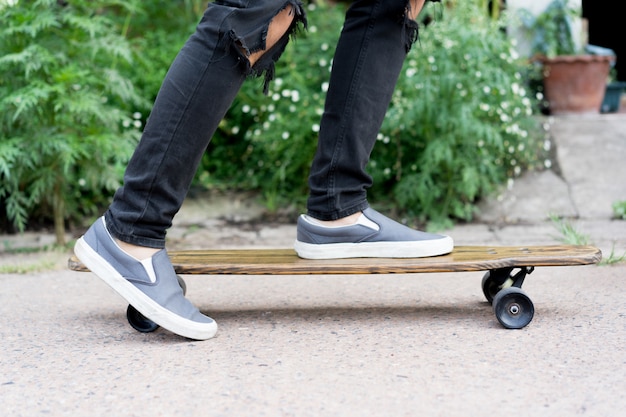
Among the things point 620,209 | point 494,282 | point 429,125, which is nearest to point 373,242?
point 494,282

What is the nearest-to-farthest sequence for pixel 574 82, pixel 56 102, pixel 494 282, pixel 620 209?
pixel 494 282 < pixel 56 102 < pixel 620 209 < pixel 574 82

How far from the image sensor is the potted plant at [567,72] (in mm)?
4730

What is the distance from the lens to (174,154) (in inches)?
69.0

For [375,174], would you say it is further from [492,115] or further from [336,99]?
[336,99]

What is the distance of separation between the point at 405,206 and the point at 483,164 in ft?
1.53

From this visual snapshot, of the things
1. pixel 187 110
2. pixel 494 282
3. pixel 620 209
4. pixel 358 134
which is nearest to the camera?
pixel 187 110

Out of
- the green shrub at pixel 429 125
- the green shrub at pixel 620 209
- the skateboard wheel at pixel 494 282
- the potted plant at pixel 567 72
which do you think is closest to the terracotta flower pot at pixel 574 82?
the potted plant at pixel 567 72

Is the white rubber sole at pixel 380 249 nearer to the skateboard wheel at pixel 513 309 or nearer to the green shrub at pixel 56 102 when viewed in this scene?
the skateboard wheel at pixel 513 309

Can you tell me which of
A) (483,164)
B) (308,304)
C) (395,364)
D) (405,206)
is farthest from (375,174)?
(395,364)

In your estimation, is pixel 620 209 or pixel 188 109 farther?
pixel 620 209

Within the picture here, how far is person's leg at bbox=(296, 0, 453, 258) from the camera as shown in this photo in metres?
2.03

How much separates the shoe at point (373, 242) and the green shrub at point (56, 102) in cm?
146

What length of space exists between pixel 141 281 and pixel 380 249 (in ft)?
2.10

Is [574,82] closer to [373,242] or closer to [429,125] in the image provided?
[429,125]
